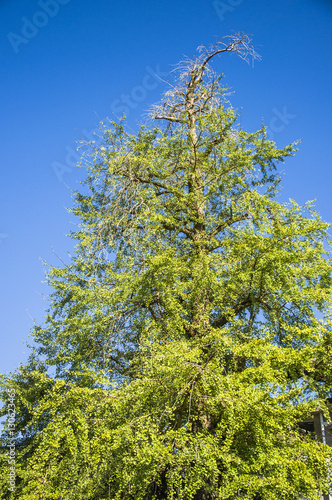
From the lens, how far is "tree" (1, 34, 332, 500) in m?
5.22

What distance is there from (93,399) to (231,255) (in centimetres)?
412

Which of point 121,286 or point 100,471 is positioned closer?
point 100,471

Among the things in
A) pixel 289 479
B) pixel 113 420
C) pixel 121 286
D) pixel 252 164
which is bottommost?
pixel 289 479

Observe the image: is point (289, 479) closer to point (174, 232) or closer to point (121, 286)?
point (121, 286)

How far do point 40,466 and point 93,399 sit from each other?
3.95 ft

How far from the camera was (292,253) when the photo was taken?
7.61 m

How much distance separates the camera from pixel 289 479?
5.29m

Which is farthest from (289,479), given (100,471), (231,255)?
(231,255)

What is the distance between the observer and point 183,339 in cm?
744

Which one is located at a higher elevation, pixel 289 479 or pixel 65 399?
pixel 65 399

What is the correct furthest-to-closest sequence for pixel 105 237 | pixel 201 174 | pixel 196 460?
pixel 201 174 < pixel 105 237 < pixel 196 460

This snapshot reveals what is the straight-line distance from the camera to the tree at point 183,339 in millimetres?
5223

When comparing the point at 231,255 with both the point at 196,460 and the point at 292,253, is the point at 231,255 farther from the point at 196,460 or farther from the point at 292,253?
the point at 196,460

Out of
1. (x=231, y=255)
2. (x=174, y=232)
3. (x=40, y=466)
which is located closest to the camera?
(x=40, y=466)
